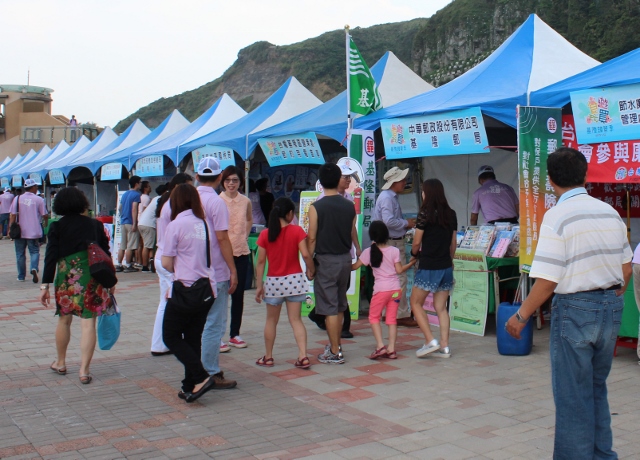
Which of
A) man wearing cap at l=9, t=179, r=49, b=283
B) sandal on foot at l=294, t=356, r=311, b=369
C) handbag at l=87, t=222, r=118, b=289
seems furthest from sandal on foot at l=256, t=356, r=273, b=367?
man wearing cap at l=9, t=179, r=49, b=283

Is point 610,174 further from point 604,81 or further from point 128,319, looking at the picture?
point 128,319

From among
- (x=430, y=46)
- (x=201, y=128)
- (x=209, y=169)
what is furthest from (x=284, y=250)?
(x=430, y=46)

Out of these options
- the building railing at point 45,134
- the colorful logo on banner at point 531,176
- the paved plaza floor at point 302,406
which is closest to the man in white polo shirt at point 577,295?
the paved plaza floor at point 302,406

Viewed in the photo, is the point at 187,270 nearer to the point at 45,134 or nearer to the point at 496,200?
the point at 496,200

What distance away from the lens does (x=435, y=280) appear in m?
6.35

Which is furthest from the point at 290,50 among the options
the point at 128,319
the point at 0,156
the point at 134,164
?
the point at 128,319

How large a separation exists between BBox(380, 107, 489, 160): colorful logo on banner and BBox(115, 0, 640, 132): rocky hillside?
32.5 meters

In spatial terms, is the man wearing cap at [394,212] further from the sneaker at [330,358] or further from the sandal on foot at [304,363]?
the sandal on foot at [304,363]

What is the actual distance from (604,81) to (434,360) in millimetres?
3056

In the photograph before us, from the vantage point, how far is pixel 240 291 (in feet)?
22.5

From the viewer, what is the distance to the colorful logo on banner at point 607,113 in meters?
6.29

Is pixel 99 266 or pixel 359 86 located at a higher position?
pixel 359 86

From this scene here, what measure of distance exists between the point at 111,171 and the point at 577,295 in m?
15.9

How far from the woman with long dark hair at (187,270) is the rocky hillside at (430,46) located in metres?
36.4
